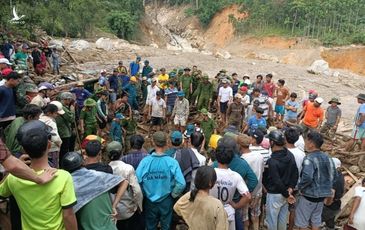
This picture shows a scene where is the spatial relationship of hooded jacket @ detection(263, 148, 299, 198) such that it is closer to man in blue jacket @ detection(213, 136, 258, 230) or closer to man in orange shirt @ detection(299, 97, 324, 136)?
man in blue jacket @ detection(213, 136, 258, 230)

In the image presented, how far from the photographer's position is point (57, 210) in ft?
9.71

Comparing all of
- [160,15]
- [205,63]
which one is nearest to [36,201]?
[205,63]

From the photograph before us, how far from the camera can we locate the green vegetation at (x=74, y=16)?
1684 centimetres

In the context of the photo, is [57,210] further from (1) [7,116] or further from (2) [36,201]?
(1) [7,116]

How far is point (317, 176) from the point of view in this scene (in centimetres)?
496

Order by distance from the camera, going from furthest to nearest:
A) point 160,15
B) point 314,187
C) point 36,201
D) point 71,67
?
point 160,15
point 71,67
point 314,187
point 36,201

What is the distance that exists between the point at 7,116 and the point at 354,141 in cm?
798

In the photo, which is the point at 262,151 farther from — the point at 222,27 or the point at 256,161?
the point at 222,27

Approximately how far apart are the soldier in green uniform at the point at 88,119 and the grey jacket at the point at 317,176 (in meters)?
5.10

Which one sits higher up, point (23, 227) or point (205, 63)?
point (23, 227)

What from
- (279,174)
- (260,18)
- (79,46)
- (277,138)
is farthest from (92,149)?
(260,18)

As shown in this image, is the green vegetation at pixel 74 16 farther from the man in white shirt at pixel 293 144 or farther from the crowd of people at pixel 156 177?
the man in white shirt at pixel 293 144

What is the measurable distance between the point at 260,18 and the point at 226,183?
4823cm

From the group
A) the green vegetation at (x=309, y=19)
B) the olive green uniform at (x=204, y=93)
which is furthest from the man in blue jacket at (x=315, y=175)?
the green vegetation at (x=309, y=19)
